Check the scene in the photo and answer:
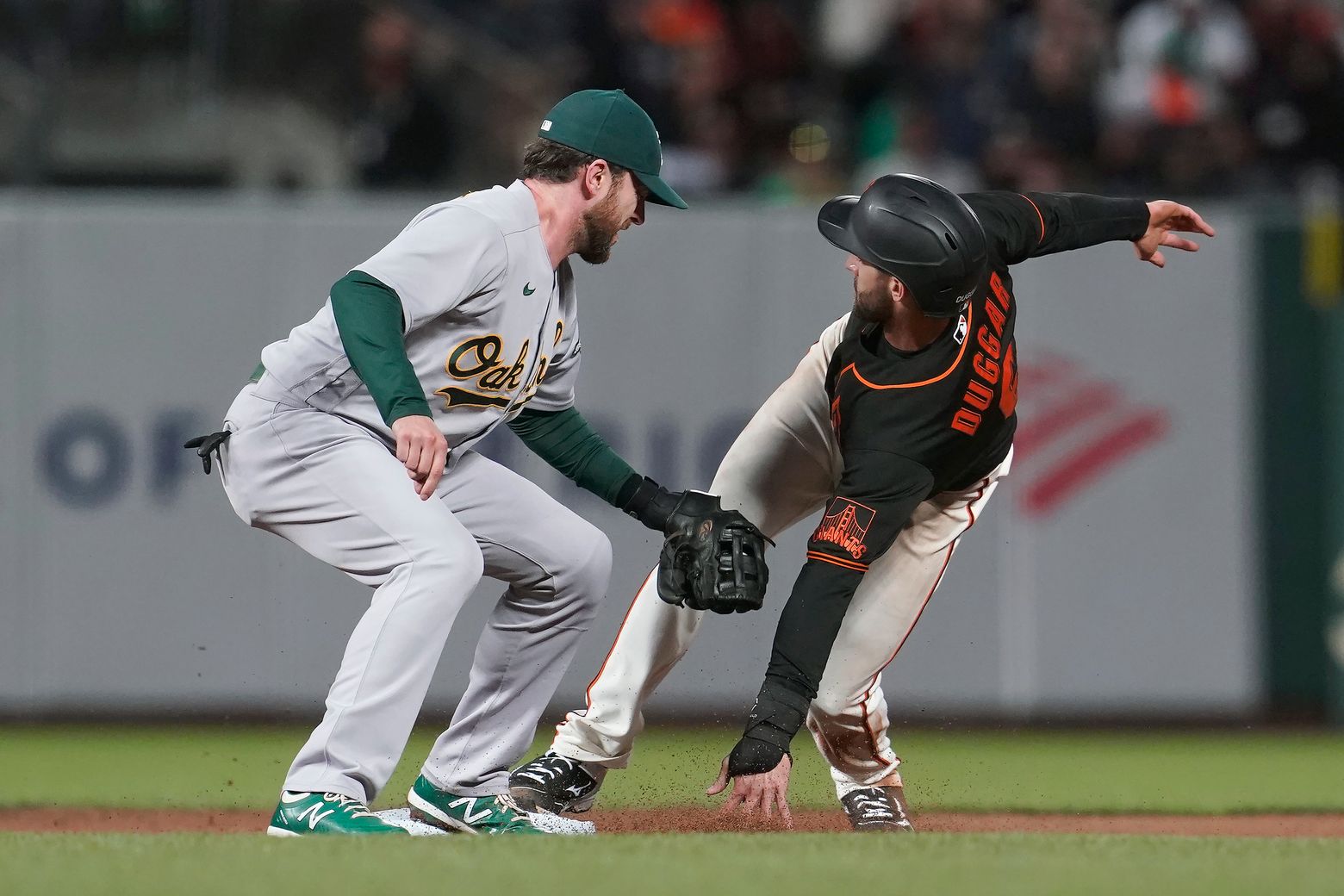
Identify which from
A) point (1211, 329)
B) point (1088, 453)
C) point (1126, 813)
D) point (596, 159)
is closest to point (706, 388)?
point (1088, 453)

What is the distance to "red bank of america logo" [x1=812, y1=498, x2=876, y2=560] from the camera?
4.12 meters

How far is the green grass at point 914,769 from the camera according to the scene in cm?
552

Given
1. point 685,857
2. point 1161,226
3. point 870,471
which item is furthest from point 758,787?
point 1161,226

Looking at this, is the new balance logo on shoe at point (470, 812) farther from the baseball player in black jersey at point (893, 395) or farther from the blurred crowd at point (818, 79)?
the blurred crowd at point (818, 79)

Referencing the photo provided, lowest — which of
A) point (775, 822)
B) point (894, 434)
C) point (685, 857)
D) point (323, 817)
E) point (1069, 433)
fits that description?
point (775, 822)

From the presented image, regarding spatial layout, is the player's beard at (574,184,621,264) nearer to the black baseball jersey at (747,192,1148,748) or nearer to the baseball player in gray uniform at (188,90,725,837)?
the baseball player in gray uniform at (188,90,725,837)

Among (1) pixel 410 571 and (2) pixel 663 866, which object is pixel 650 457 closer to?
(1) pixel 410 571

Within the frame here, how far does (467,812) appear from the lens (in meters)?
4.38

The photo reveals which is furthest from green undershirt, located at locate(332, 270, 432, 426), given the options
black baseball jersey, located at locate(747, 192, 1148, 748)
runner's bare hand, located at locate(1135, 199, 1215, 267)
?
runner's bare hand, located at locate(1135, 199, 1215, 267)

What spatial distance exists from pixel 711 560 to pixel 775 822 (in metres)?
0.85

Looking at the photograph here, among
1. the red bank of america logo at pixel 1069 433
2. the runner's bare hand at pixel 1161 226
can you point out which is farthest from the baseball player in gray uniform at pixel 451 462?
the red bank of america logo at pixel 1069 433

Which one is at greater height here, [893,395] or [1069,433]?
[893,395]

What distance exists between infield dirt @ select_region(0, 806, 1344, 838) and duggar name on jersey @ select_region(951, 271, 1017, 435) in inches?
43.8

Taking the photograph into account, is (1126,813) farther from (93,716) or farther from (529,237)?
(93,716)
